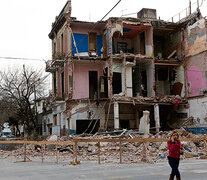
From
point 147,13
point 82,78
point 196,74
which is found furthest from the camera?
point 147,13

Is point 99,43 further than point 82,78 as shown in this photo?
Yes

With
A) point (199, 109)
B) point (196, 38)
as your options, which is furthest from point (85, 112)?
point (196, 38)

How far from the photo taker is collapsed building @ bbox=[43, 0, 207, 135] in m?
30.6

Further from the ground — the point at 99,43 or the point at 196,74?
the point at 99,43

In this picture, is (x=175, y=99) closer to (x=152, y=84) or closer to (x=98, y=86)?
(x=152, y=84)

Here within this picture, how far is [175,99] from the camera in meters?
31.8

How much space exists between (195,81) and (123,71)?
24.7ft

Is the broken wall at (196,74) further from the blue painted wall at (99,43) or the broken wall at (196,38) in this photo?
the blue painted wall at (99,43)

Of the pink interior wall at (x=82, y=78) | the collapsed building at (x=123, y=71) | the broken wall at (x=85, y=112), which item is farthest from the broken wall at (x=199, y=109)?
the pink interior wall at (x=82, y=78)

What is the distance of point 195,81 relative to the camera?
104ft

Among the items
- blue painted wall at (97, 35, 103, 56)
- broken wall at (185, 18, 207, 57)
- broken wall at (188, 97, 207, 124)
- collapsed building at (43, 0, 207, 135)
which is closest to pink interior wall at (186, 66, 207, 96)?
collapsed building at (43, 0, 207, 135)

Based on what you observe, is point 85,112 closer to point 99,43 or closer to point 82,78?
point 82,78

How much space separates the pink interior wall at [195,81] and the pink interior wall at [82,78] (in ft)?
30.6

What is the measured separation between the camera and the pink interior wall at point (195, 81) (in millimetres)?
30659
